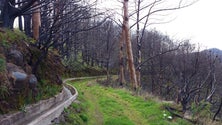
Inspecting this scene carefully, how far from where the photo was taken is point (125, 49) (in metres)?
28.3

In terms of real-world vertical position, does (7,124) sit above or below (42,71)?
below

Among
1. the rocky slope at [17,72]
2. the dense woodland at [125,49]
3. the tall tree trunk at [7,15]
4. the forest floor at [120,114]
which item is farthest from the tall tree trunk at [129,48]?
the tall tree trunk at [7,15]

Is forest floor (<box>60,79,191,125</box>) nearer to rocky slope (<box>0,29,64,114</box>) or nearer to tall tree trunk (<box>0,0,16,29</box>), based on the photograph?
rocky slope (<box>0,29,64,114</box>)

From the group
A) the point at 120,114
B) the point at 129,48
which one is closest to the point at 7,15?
the point at 120,114

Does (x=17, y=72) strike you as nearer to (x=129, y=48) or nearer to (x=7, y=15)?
(x=7, y=15)

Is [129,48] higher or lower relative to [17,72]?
higher

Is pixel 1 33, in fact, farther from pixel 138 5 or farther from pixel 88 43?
pixel 88 43

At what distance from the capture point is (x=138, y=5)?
22.9 metres

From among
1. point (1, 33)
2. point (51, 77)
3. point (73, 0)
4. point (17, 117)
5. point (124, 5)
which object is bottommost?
point (17, 117)

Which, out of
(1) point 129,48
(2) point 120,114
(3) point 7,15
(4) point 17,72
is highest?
(3) point 7,15

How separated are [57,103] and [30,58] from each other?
1.53m

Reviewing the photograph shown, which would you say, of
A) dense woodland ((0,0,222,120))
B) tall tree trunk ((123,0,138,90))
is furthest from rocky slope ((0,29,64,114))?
tall tree trunk ((123,0,138,90))

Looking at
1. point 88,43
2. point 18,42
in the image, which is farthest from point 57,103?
point 88,43

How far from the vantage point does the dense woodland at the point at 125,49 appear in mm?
8953
